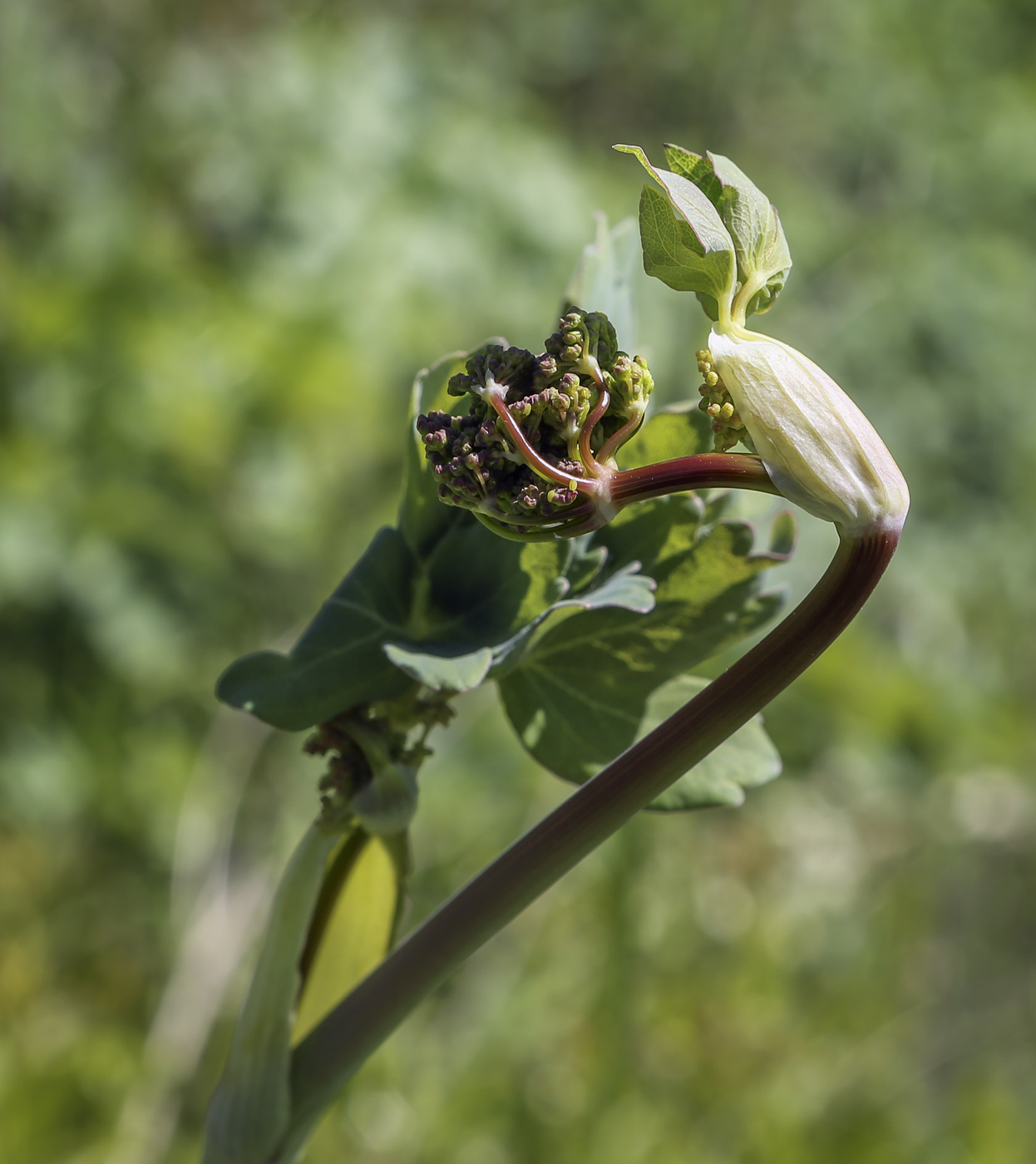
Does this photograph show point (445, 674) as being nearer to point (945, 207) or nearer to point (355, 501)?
point (355, 501)

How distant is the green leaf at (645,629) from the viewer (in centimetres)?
27

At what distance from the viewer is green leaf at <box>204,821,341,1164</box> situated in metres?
0.25

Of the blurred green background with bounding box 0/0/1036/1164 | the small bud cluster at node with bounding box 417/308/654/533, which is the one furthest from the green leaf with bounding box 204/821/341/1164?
the blurred green background with bounding box 0/0/1036/1164

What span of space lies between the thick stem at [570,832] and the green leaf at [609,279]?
10cm

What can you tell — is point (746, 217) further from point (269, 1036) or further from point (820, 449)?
point (269, 1036)

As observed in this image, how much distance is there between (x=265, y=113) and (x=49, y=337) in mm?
609

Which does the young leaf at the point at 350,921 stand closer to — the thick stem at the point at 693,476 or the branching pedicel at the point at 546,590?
the branching pedicel at the point at 546,590

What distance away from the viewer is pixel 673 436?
275mm

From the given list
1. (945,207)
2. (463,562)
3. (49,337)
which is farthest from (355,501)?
(945,207)

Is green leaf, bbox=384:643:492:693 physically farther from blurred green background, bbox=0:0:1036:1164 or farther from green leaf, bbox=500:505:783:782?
blurred green background, bbox=0:0:1036:1164

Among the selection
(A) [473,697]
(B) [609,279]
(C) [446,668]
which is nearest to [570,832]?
(C) [446,668]

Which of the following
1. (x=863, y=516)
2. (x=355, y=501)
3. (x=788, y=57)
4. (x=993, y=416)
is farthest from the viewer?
(x=788, y=57)

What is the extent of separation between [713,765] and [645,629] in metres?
0.04

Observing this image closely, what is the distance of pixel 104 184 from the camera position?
5.47 feet
